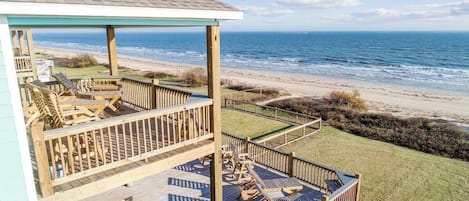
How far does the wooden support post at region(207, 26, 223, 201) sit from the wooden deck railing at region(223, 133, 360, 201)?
218 cm

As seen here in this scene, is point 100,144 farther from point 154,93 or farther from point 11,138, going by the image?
point 154,93

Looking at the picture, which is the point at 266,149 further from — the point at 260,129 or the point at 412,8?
the point at 412,8

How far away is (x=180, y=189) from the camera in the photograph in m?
7.81

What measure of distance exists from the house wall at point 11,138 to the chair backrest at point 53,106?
50.9 inches

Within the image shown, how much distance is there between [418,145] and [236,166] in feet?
30.8

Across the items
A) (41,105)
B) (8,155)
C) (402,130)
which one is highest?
(41,105)

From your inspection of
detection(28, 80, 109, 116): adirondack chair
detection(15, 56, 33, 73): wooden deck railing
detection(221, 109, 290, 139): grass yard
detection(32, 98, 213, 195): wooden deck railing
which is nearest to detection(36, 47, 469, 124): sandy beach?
detection(221, 109, 290, 139): grass yard

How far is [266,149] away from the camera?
943 centimetres

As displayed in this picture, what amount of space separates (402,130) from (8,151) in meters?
16.6

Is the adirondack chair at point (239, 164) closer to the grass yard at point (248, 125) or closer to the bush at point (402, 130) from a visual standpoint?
the grass yard at point (248, 125)

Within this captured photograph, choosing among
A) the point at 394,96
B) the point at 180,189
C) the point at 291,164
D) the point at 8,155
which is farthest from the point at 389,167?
the point at 394,96

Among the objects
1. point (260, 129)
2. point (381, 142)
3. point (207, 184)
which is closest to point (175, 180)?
point (207, 184)

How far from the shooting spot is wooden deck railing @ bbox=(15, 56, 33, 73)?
10.9 m

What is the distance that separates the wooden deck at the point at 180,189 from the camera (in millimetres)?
7359
